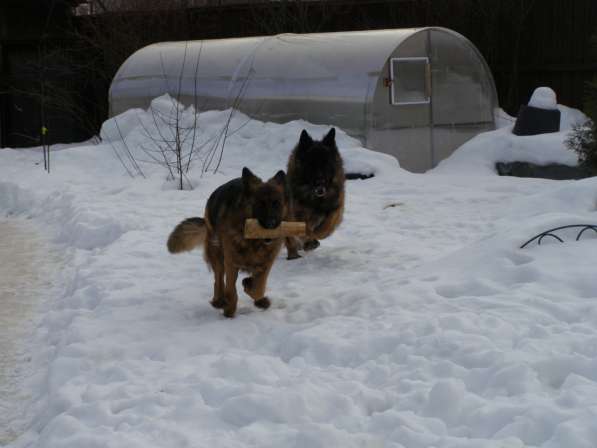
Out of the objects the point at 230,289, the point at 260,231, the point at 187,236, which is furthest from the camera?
the point at 187,236

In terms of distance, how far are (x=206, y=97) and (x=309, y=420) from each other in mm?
13260

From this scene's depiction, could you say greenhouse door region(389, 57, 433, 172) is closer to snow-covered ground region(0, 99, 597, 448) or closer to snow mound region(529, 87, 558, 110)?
snow mound region(529, 87, 558, 110)

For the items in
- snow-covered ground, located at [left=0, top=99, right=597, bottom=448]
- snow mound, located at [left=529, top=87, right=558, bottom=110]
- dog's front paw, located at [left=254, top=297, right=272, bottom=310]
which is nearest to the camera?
snow-covered ground, located at [left=0, top=99, right=597, bottom=448]

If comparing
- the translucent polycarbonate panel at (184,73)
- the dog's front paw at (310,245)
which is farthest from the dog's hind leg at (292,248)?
the translucent polycarbonate panel at (184,73)

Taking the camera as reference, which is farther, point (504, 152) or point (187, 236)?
point (504, 152)

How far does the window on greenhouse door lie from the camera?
14.5m

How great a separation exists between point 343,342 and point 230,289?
1269 mm

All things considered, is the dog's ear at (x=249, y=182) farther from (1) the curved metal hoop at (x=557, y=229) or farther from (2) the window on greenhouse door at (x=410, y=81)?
(2) the window on greenhouse door at (x=410, y=81)

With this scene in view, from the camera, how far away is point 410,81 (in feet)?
48.3

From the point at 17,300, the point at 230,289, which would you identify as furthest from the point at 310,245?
the point at 17,300

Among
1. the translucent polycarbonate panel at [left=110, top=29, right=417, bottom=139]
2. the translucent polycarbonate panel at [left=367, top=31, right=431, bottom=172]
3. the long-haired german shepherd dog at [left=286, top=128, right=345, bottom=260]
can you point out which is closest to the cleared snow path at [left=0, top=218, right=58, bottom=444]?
the long-haired german shepherd dog at [left=286, top=128, right=345, bottom=260]

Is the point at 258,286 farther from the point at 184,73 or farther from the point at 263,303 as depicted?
the point at 184,73

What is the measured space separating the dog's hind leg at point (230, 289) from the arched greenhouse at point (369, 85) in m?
8.21

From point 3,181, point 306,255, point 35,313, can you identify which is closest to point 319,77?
point 3,181
